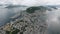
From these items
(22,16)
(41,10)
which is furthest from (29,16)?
(41,10)

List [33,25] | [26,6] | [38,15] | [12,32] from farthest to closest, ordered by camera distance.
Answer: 1. [26,6]
2. [38,15]
3. [33,25]
4. [12,32]

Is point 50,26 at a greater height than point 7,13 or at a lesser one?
lesser

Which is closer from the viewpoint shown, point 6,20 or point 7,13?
point 6,20

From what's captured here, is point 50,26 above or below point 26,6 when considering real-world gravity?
below

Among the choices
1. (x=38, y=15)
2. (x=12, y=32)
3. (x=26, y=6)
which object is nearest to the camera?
(x=12, y=32)

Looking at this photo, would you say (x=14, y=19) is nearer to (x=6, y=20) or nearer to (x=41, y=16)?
(x=6, y=20)

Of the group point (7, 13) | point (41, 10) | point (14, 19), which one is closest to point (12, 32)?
point (14, 19)

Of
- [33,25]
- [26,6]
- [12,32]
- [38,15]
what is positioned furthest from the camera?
[26,6]

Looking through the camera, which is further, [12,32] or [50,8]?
[50,8]

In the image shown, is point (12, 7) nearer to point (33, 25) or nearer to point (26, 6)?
point (26, 6)
